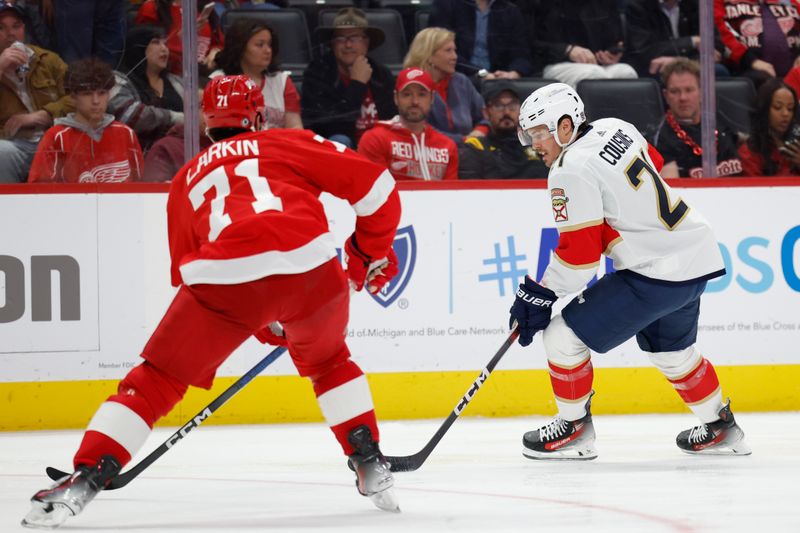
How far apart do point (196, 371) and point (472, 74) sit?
300 centimetres

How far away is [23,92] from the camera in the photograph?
17.2 ft

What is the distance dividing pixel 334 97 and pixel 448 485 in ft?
7.60

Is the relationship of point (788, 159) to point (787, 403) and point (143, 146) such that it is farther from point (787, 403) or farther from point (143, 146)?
point (143, 146)

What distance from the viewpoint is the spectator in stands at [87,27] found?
525 cm

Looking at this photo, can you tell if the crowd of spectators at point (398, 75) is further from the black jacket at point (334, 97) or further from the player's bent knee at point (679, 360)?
the player's bent knee at point (679, 360)

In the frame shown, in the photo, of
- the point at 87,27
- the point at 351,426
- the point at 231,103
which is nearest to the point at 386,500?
the point at 351,426

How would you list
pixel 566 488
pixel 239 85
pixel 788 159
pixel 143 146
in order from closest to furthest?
pixel 239 85 → pixel 566 488 → pixel 143 146 → pixel 788 159

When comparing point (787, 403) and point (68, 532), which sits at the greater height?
point (68, 532)

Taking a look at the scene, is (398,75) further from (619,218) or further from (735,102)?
(619,218)

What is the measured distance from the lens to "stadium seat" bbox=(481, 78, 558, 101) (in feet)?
18.4

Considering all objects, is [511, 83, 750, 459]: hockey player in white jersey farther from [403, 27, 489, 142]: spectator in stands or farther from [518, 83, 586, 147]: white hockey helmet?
[403, 27, 489, 142]: spectator in stands

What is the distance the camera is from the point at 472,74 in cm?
561

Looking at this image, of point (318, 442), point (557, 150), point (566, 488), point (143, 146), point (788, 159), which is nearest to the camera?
point (566, 488)

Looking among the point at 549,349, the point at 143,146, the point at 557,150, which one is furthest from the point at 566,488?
the point at 143,146
